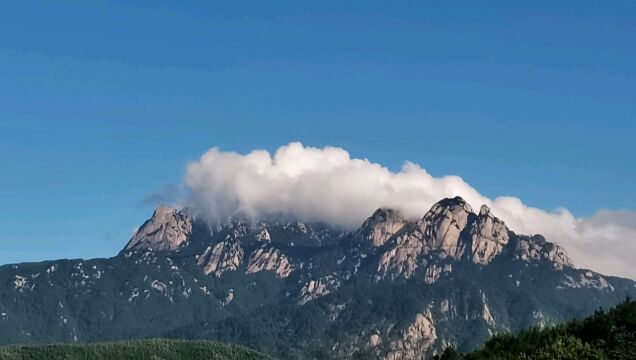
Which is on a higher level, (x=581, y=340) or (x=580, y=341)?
(x=581, y=340)

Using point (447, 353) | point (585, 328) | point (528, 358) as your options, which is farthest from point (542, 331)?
point (447, 353)

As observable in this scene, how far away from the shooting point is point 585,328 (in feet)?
356

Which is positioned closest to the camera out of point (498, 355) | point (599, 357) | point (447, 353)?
point (599, 357)

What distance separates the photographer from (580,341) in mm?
101188

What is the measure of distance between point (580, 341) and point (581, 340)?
9.37 feet

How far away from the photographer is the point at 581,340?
341 ft

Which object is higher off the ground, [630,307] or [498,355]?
[630,307]

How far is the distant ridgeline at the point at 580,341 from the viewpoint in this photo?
325 feet

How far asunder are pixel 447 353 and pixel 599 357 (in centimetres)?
6596

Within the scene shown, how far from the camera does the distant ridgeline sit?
325ft

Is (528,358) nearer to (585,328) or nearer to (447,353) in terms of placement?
(585,328)

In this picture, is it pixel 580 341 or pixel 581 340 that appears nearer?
pixel 580 341

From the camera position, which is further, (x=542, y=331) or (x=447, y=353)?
(x=447, y=353)

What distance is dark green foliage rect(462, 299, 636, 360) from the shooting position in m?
99.1
